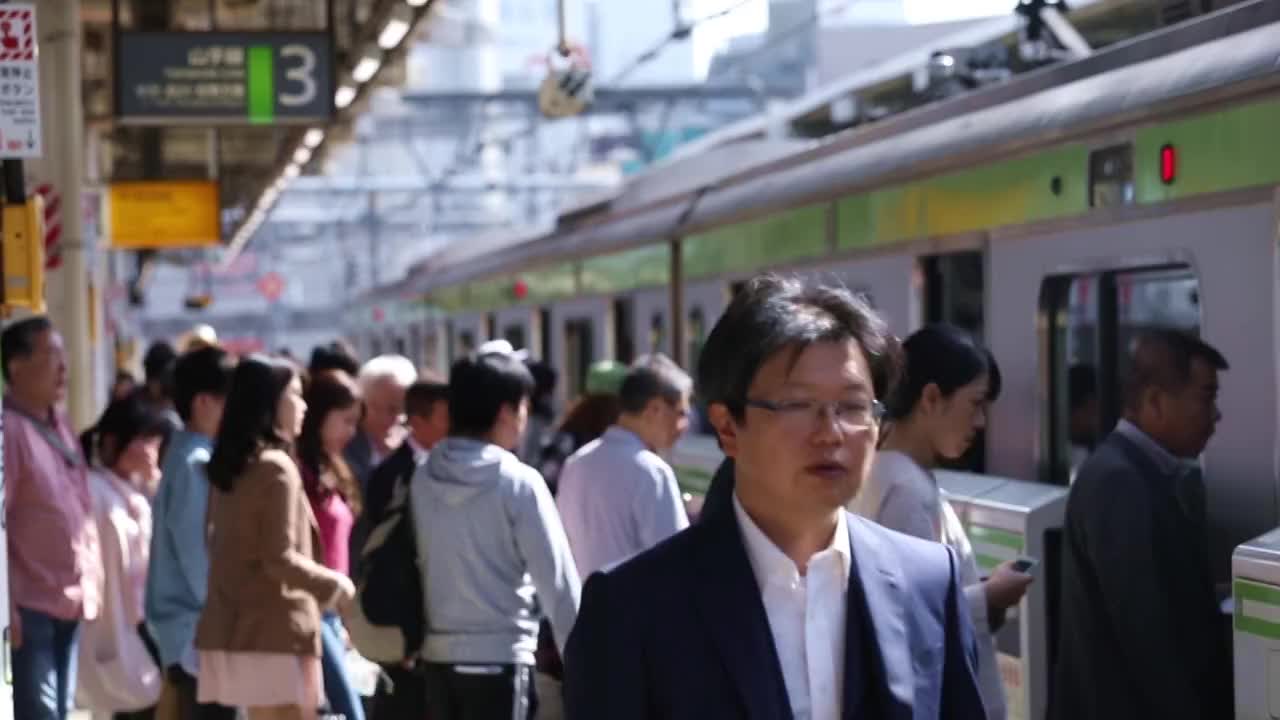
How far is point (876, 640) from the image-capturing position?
3.13 metres

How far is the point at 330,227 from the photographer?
53.1 meters

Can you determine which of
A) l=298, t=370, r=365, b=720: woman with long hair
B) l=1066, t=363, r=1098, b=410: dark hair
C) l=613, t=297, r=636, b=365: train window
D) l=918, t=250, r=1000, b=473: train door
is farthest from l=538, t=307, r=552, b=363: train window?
l=1066, t=363, r=1098, b=410: dark hair

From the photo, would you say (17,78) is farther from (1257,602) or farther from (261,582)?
(1257,602)

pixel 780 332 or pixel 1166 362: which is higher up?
pixel 780 332

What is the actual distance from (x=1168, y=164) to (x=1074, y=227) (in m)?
0.66

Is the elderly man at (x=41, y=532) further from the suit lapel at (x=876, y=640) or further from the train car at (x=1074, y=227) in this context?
the suit lapel at (x=876, y=640)

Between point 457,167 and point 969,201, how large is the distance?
82.8 feet

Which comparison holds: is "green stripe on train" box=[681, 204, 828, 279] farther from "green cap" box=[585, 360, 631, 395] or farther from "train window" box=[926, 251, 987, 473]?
"green cap" box=[585, 360, 631, 395]

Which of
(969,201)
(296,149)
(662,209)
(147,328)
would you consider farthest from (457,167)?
(147,328)

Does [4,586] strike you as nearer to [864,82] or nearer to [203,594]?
[203,594]

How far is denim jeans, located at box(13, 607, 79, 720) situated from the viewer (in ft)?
23.1

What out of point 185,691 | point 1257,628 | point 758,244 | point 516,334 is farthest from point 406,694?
point 516,334

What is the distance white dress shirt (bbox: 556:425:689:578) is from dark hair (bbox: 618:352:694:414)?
20 centimetres

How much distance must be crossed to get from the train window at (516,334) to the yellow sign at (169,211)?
3885 mm
